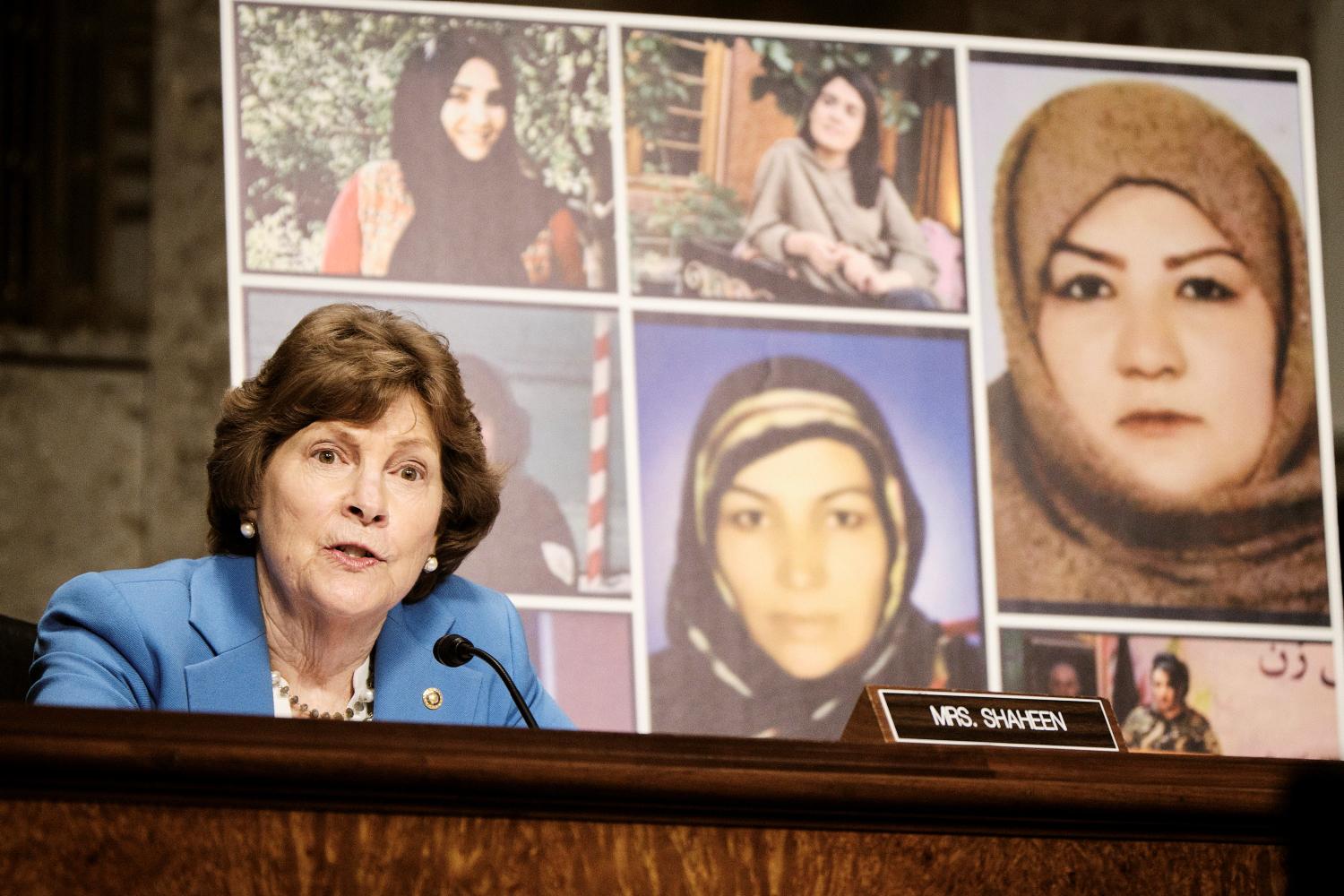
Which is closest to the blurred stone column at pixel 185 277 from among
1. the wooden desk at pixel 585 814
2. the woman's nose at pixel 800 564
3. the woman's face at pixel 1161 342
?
the woman's nose at pixel 800 564

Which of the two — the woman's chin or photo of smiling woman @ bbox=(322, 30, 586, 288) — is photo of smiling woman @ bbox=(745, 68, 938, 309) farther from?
the woman's chin

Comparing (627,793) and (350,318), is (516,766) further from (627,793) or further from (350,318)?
(350,318)

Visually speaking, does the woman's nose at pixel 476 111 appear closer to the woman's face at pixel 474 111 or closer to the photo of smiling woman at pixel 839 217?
the woman's face at pixel 474 111

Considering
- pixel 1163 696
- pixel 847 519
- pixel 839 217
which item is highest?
pixel 839 217

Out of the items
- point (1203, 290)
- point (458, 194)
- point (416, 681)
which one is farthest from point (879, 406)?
point (416, 681)

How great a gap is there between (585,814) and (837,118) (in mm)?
2507

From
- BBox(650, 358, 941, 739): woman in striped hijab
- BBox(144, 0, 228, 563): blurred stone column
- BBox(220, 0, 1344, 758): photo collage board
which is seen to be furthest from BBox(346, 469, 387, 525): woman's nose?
BBox(144, 0, 228, 563): blurred stone column

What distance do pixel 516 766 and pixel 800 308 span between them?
2.31m

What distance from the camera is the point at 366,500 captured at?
1.81 m

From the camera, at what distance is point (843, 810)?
1.19 m

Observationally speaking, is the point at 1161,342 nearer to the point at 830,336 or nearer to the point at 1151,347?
the point at 1151,347

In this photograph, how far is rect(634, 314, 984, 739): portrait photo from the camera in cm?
324

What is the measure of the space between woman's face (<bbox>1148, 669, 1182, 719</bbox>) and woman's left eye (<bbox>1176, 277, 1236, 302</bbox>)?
2.56ft

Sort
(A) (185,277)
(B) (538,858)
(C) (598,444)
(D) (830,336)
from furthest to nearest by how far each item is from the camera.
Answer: (A) (185,277)
(D) (830,336)
(C) (598,444)
(B) (538,858)
